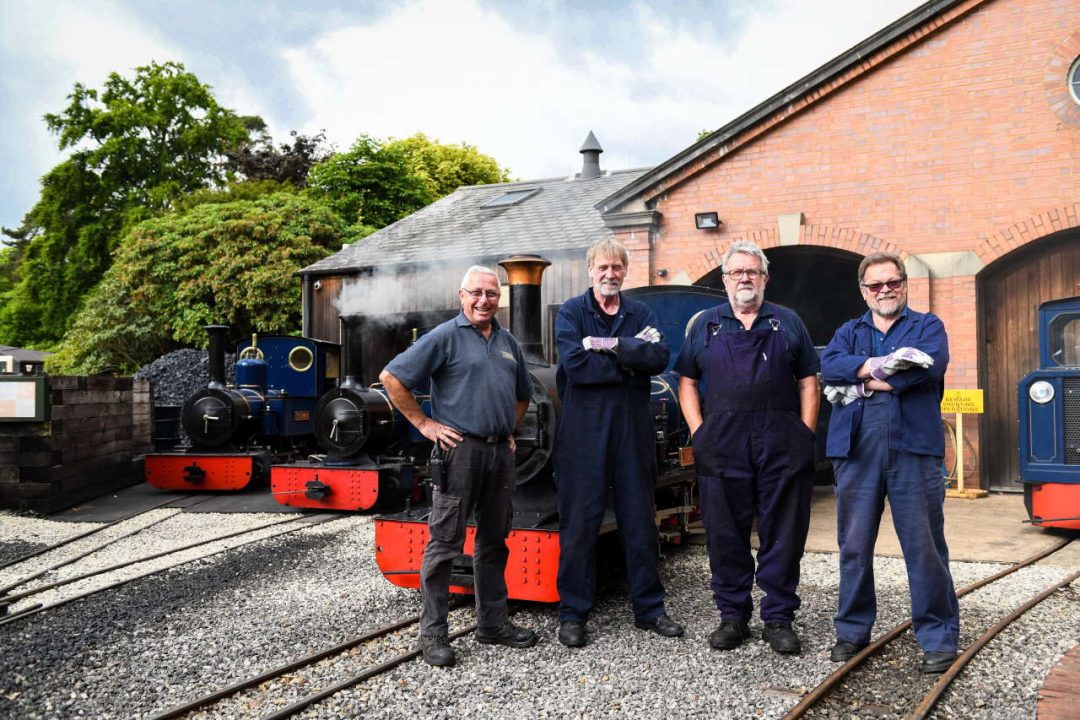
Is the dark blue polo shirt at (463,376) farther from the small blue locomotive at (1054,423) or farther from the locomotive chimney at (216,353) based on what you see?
the locomotive chimney at (216,353)

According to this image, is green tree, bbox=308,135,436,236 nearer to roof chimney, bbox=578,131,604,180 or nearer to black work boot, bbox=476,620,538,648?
roof chimney, bbox=578,131,604,180

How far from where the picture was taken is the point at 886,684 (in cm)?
347

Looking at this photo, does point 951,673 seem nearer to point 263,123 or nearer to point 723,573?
point 723,573

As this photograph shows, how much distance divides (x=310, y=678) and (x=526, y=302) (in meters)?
2.48

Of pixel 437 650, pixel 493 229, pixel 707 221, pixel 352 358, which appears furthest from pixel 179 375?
pixel 437 650

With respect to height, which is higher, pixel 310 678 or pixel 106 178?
pixel 106 178

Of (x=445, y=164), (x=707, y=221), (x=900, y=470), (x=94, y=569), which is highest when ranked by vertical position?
(x=445, y=164)

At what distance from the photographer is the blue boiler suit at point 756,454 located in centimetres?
380

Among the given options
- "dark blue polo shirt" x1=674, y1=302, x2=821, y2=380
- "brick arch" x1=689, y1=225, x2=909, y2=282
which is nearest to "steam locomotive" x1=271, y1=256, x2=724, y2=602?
"dark blue polo shirt" x1=674, y1=302, x2=821, y2=380

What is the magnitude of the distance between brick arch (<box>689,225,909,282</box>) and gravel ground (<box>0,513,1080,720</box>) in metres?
5.38

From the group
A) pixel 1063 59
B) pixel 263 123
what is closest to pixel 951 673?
pixel 1063 59

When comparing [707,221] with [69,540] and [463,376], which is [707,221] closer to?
[463,376]

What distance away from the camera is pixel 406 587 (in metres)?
5.14

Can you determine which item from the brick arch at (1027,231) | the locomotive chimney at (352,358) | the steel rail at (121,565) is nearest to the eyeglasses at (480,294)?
the steel rail at (121,565)
